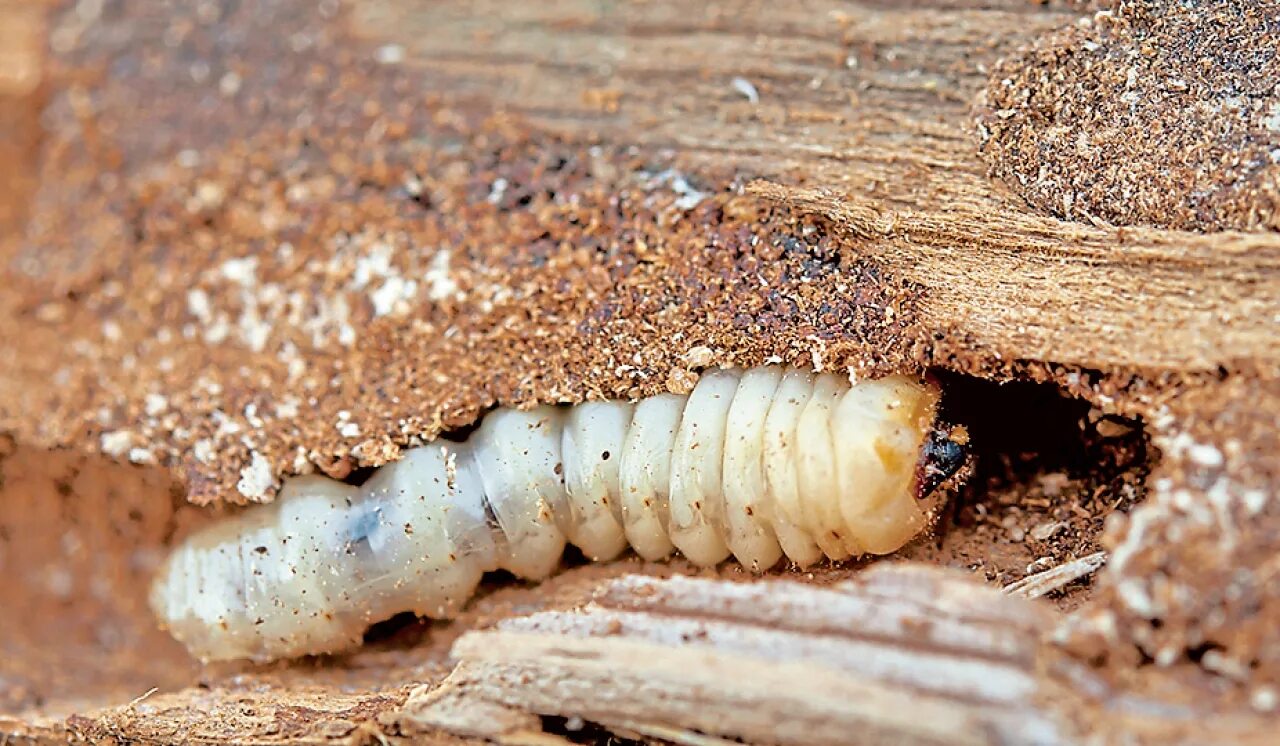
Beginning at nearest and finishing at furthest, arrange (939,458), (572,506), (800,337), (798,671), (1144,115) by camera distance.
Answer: (798,671)
(1144,115)
(939,458)
(800,337)
(572,506)

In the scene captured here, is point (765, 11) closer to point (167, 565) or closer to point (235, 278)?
point (235, 278)

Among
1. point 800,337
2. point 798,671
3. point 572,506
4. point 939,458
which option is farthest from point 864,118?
point 798,671

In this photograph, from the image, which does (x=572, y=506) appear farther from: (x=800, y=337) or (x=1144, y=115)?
(x=1144, y=115)

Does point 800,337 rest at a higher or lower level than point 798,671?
higher

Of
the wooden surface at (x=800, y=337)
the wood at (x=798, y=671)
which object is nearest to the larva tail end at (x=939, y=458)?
the wooden surface at (x=800, y=337)

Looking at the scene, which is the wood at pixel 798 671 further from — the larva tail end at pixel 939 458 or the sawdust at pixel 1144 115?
the sawdust at pixel 1144 115

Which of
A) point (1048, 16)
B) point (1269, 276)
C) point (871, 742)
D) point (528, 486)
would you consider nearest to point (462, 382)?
point (528, 486)

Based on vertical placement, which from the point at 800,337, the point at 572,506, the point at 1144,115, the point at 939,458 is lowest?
the point at 572,506
